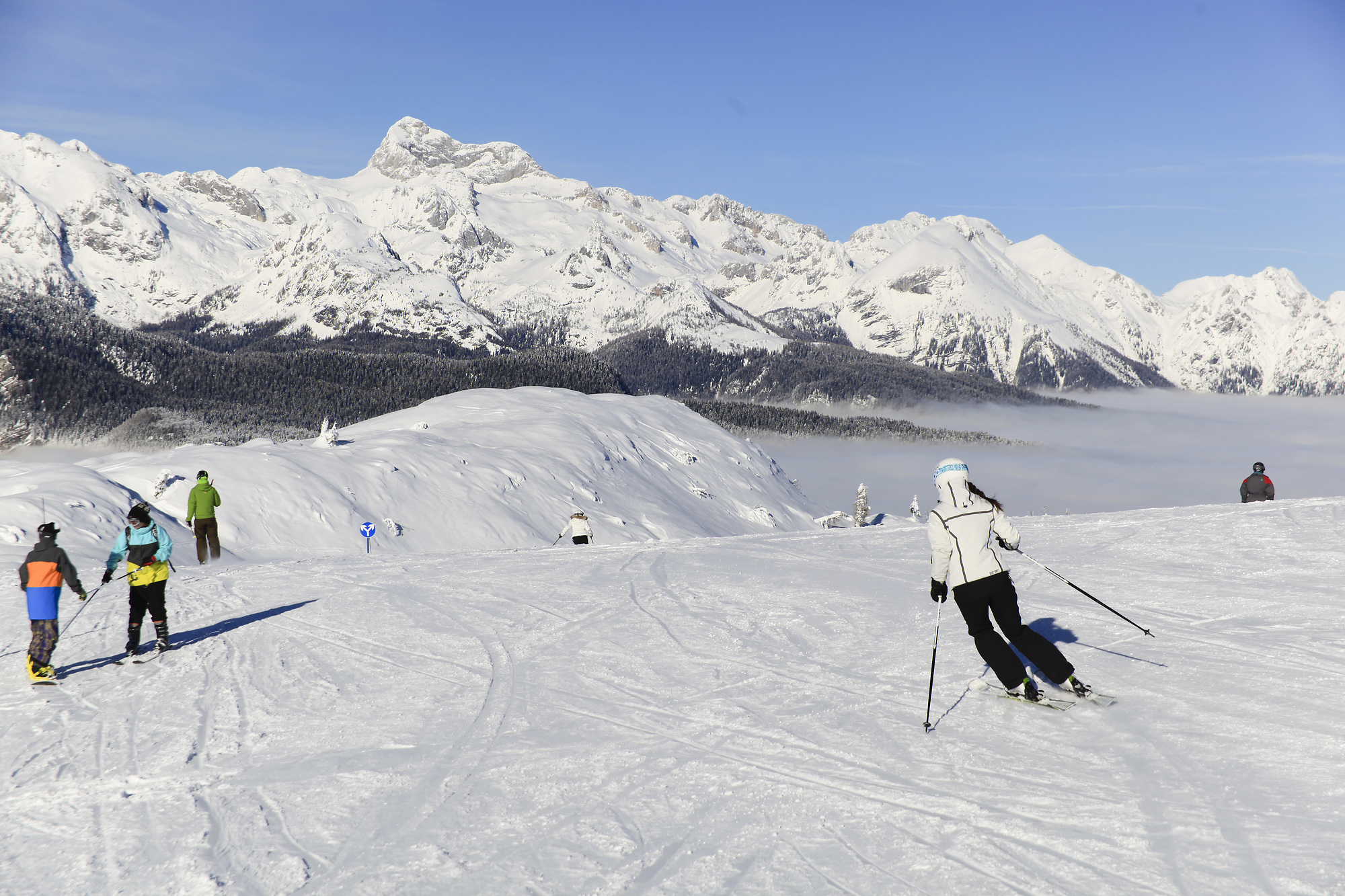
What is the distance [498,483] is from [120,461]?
1463 centimetres

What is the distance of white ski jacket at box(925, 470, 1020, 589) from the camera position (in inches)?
309

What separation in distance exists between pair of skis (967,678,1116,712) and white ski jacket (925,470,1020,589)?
48.0 inches

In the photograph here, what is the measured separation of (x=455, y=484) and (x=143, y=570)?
26138mm

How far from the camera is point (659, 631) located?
37.5 feet

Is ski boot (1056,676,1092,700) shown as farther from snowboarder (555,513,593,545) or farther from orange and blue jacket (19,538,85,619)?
snowboarder (555,513,593,545)

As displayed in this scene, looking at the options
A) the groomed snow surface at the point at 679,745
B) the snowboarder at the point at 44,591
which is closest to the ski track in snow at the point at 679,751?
the groomed snow surface at the point at 679,745

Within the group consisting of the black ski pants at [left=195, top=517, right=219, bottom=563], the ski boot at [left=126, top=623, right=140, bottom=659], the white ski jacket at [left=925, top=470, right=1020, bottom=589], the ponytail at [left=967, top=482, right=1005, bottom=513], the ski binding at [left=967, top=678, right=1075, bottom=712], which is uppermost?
the ponytail at [left=967, top=482, right=1005, bottom=513]

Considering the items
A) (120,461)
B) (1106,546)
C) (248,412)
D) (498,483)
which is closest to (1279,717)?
(1106,546)

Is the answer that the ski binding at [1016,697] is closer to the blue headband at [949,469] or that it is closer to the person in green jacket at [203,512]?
the blue headband at [949,469]

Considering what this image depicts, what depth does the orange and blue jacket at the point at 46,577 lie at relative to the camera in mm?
9773

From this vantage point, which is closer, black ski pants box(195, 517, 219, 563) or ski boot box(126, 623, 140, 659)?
ski boot box(126, 623, 140, 659)

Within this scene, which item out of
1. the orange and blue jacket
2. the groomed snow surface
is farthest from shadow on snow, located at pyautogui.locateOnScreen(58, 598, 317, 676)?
the orange and blue jacket

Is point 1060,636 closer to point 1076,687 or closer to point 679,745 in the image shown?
point 1076,687

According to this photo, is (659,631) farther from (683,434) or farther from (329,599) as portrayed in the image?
(683,434)
